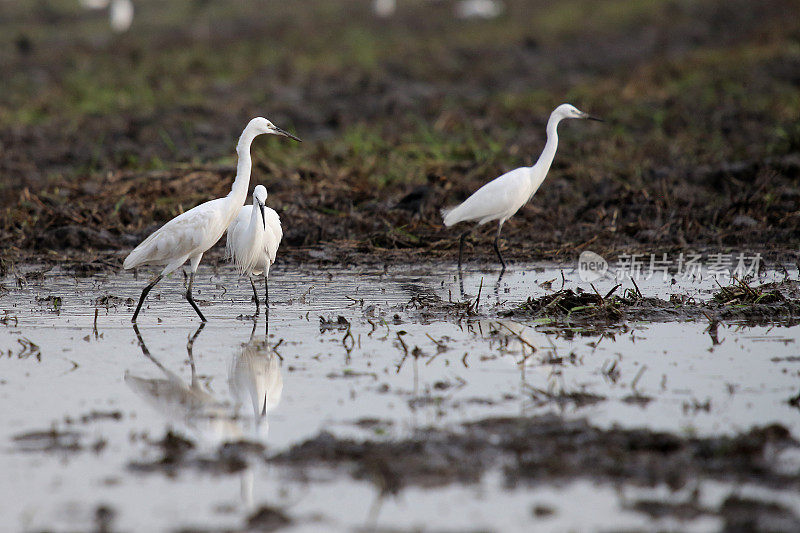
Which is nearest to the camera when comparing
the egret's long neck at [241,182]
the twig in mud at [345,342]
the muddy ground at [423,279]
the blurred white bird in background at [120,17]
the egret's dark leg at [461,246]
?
the muddy ground at [423,279]

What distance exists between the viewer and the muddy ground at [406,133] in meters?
12.4

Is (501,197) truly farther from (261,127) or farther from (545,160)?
(261,127)

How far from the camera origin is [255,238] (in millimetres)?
9367

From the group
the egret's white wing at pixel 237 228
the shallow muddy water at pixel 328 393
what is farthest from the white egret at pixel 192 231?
the egret's white wing at pixel 237 228

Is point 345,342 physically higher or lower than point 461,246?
lower

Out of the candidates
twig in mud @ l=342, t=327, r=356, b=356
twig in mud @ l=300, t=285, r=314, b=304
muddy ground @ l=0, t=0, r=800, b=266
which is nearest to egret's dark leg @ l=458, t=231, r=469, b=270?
muddy ground @ l=0, t=0, r=800, b=266

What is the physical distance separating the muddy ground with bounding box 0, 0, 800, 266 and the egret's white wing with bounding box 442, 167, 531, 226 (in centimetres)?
54

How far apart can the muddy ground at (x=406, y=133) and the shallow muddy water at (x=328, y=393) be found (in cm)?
267

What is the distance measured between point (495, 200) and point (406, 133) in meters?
7.34

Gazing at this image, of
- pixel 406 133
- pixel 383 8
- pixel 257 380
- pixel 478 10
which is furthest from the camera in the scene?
pixel 383 8

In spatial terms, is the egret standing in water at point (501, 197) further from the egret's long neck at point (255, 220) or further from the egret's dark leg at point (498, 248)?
the egret's long neck at point (255, 220)

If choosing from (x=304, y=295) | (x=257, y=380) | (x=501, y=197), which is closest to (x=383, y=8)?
(x=501, y=197)

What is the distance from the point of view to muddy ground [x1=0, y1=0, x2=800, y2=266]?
12.4 m

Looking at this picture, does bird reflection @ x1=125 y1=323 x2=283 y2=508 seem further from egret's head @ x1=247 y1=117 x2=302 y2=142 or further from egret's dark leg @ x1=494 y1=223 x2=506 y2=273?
egret's dark leg @ x1=494 y1=223 x2=506 y2=273
